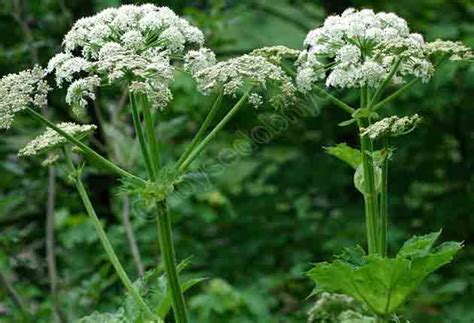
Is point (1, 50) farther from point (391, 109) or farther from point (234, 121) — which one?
point (391, 109)

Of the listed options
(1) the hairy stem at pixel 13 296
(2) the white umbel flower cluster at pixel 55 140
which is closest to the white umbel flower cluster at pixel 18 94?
(2) the white umbel flower cluster at pixel 55 140

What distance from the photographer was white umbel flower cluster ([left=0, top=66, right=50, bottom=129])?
1.61m

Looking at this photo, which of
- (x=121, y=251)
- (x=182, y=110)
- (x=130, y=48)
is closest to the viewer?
(x=130, y=48)

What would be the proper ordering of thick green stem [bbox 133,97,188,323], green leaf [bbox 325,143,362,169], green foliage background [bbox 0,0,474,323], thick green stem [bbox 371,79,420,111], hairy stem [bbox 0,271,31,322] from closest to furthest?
thick green stem [bbox 133,97,188,323]
thick green stem [bbox 371,79,420,111]
green leaf [bbox 325,143,362,169]
hairy stem [bbox 0,271,31,322]
green foliage background [bbox 0,0,474,323]

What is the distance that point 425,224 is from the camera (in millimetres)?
4160

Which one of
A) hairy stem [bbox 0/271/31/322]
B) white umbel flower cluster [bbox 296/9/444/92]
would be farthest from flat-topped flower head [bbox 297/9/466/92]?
hairy stem [bbox 0/271/31/322]

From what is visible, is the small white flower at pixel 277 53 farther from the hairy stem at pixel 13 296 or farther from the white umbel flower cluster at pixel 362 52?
the hairy stem at pixel 13 296

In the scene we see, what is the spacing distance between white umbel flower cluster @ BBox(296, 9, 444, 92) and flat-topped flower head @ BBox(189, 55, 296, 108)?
8 cm

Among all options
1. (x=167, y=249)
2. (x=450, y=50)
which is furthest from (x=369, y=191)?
(x=167, y=249)

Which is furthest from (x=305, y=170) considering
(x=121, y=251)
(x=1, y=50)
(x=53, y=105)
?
(x=1, y=50)

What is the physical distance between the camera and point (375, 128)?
5.48ft

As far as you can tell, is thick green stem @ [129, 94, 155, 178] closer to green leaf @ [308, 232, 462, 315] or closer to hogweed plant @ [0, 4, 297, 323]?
hogweed plant @ [0, 4, 297, 323]

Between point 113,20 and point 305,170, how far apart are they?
2.52 metres

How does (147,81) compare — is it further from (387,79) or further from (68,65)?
(387,79)
